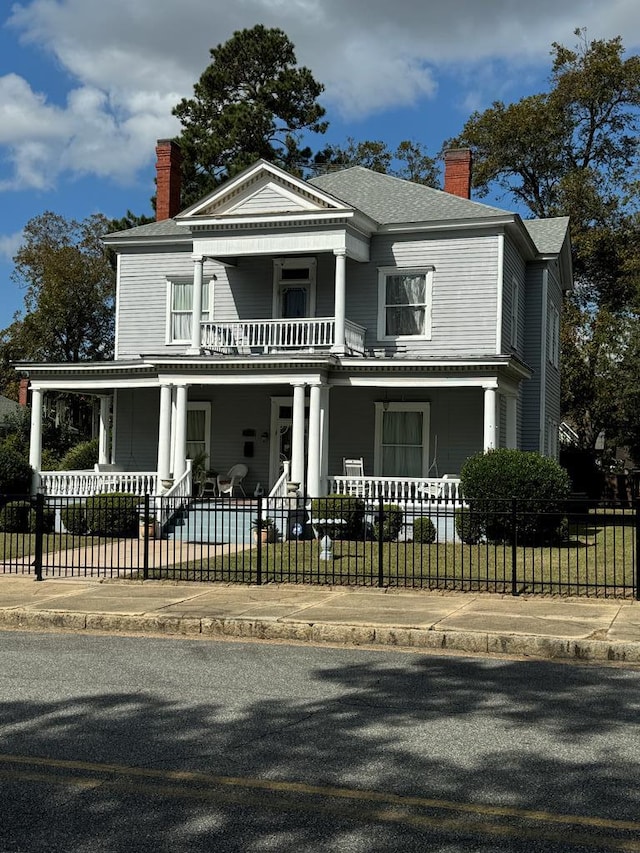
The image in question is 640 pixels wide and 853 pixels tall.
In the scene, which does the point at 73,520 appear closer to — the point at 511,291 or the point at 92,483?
the point at 92,483

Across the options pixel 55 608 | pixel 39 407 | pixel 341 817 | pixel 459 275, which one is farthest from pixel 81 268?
pixel 341 817

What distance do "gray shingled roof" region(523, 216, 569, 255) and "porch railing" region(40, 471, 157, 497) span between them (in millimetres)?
Result: 13324

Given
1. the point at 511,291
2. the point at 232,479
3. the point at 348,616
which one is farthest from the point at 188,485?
the point at 348,616

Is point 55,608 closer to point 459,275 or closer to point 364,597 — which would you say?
point 364,597

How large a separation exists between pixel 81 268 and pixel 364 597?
4115 cm

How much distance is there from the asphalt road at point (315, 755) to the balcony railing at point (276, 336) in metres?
15.5

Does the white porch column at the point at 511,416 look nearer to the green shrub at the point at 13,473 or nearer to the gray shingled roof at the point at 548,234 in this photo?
the gray shingled roof at the point at 548,234

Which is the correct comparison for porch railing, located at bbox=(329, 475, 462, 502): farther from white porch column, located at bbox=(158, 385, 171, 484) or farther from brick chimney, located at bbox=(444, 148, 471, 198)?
brick chimney, located at bbox=(444, 148, 471, 198)

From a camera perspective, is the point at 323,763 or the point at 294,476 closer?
the point at 323,763

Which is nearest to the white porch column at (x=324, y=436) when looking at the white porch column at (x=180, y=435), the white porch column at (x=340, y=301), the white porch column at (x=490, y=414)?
the white porch column at (x=340, y=301)

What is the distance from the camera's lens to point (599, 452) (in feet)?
153

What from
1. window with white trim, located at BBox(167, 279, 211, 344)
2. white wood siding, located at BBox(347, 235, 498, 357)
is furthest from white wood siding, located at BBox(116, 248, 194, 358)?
white wood siding, located at BBox(347, 235, 498, 357)

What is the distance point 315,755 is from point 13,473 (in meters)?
20.1

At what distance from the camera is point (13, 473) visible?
25172 millimetres
